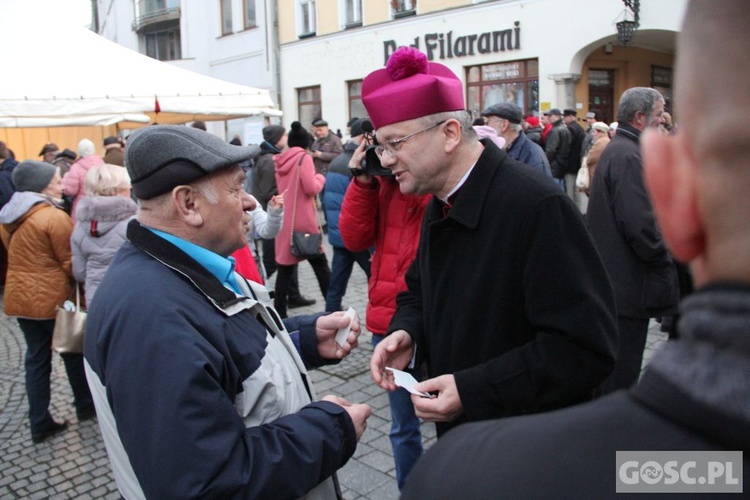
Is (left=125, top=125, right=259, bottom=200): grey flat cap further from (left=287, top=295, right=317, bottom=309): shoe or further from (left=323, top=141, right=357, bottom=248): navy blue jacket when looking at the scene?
(left=287, top=295, right=317, bottom=309): shoe

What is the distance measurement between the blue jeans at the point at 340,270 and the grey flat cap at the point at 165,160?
4.07m

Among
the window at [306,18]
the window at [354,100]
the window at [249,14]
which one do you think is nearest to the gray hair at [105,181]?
the window at [354,100]

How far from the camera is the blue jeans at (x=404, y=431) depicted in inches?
121

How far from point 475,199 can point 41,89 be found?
659 centimetres

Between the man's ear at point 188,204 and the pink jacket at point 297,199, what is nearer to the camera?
the man's ear at point 188,204

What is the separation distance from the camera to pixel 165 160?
5.63 ft

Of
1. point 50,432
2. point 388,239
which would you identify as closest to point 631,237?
point 388,239

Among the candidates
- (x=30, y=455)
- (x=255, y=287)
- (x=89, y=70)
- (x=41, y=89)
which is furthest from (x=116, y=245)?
(x=89, y=70)

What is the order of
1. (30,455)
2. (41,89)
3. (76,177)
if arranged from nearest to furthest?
(30,455)
(76,177)
(41,89)

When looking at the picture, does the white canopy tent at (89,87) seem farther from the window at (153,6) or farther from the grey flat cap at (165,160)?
the window at (153,6)

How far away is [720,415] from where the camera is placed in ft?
1.88

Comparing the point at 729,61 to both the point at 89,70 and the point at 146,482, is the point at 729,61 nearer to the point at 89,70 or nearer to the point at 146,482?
the point at 146,482

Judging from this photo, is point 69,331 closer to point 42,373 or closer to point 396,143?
point 42,373

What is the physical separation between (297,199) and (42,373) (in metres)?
2.71
